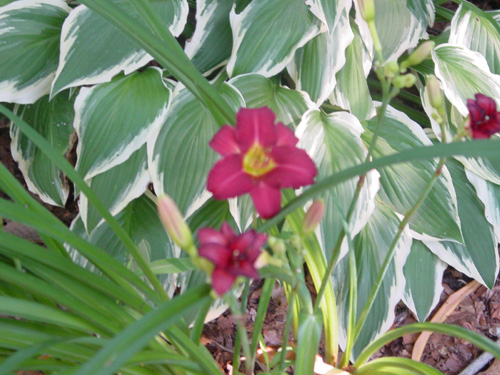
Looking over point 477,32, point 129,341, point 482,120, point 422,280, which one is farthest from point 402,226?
point 477,32

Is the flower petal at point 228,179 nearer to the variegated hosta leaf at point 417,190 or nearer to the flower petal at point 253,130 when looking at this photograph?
the flower petal at point 253,130

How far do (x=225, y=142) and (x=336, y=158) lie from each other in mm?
504

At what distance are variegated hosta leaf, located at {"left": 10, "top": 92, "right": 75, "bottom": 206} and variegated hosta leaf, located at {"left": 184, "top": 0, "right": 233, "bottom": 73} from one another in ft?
1.07

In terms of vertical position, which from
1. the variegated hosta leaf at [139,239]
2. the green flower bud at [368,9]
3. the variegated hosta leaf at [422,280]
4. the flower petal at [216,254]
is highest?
the green flower bud at [368,9]

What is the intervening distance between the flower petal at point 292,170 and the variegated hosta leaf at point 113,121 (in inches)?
18.6

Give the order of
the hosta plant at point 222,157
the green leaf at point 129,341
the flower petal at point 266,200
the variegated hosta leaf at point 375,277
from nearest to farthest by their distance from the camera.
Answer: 1. the green leaf at point 129,341
2. the flower petal at point 266,200
3. the hosta plant at point 222,157
4. the variegated hosta leaf at point 375,277

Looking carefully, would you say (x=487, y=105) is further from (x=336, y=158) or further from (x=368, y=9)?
(x=336, y=158)

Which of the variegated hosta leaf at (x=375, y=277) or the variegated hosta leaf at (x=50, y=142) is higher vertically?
the variegated hosta leaf at (x=50, y=142)

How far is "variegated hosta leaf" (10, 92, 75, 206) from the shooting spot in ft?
3.72

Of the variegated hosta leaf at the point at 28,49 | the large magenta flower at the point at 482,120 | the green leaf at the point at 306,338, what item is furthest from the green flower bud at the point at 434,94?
the variegated hosta leaf at the point at 28,49

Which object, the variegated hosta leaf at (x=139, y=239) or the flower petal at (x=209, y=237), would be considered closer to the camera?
the flower petal at (x=209, y=237)

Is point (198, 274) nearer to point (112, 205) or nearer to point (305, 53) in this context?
point (112, 205)

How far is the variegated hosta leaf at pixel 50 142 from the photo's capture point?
1.13 m

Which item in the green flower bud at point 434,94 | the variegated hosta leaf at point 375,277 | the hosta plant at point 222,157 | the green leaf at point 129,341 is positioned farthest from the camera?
the variegated hosta leaf at point 375,277
